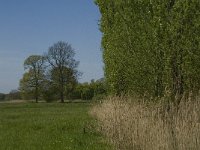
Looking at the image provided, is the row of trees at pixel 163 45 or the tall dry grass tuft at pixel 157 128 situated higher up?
the row of trees at pixel 163 45

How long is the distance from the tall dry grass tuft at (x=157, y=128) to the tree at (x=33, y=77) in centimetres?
8028

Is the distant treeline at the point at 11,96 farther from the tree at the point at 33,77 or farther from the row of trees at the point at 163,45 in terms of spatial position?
the row of trees at the point at 163,45

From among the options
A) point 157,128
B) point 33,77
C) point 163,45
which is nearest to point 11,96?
point 33,77

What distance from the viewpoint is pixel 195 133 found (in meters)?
11.7

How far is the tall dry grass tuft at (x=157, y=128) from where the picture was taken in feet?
38.6

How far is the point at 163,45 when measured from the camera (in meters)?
15.6

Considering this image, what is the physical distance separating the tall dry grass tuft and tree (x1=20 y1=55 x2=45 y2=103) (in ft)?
263

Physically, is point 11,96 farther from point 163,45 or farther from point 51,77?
point 163,45

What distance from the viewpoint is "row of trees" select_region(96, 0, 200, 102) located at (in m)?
15.5

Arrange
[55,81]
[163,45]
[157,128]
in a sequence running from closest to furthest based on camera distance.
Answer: [157,128] → [163,45] → [55,81]

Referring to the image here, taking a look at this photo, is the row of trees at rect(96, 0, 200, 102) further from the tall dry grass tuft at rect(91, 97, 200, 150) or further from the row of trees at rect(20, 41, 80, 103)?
the row of trees at rect(20, 41, 80, 103)

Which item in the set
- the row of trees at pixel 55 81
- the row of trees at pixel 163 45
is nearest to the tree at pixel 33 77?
the row of trees at pixel 55 81

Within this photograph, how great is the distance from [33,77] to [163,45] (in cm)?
8218

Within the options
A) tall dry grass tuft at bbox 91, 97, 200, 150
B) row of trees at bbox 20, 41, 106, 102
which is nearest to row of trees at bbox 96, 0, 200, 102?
tall dry grass tuft at bbox 91, 97, 200, 150
